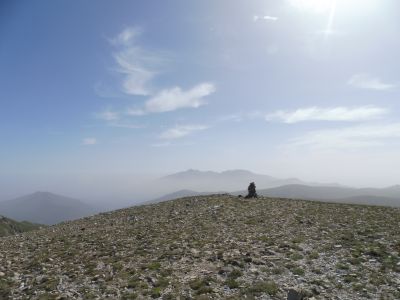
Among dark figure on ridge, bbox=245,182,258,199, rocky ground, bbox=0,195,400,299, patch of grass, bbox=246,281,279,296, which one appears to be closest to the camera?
patch of grass, bbox=246,281,279,296

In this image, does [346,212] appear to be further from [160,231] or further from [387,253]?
[160,231]

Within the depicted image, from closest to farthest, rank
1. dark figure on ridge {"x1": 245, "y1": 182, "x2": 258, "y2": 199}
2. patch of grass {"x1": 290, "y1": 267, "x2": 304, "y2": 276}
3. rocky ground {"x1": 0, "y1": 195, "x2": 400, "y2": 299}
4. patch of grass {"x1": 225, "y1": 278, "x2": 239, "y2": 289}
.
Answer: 1. rocky ground {"x1": 0, "y1": 195, "x2": 400, "y2": 299}
2. patch of grass {"x1": 225, "y1": 278, "x2": 239, "y2": 289}
3. patch of grass {"x1": 290, "y1": 267, "x2": 304, "y2": 276}
4. dark figure on ridge {"x1": 245, "y1": 182, "x2": 258, "y2": 199}

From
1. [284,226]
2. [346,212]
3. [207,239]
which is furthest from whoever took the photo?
[346,212]

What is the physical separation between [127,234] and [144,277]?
1286cm

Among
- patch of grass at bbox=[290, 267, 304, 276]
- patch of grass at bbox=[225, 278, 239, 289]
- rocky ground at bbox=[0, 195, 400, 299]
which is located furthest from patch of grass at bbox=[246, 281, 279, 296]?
patch of grass at bbox=[290, 267, 304, 276]

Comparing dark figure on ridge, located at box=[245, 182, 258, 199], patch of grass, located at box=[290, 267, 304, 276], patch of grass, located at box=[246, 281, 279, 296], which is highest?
dark figure on ridge, located at box=[245, 182, 258, 199]

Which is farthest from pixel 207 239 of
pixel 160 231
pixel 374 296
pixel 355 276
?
pixel 374 296

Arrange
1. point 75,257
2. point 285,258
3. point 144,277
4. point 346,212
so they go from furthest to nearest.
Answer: point 346,212
point 75,257
point 285,258
point 144,277

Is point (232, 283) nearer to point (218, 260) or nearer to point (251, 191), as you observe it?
point (218, 260)

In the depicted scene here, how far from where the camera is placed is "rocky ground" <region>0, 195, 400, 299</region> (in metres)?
16.2

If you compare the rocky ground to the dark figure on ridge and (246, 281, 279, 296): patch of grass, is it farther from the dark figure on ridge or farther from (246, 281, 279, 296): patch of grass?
the dark figure on ridge

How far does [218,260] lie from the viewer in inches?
799

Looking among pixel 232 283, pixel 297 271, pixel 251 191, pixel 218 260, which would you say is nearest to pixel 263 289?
pixel 232 283

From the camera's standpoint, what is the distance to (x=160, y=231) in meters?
30.0
